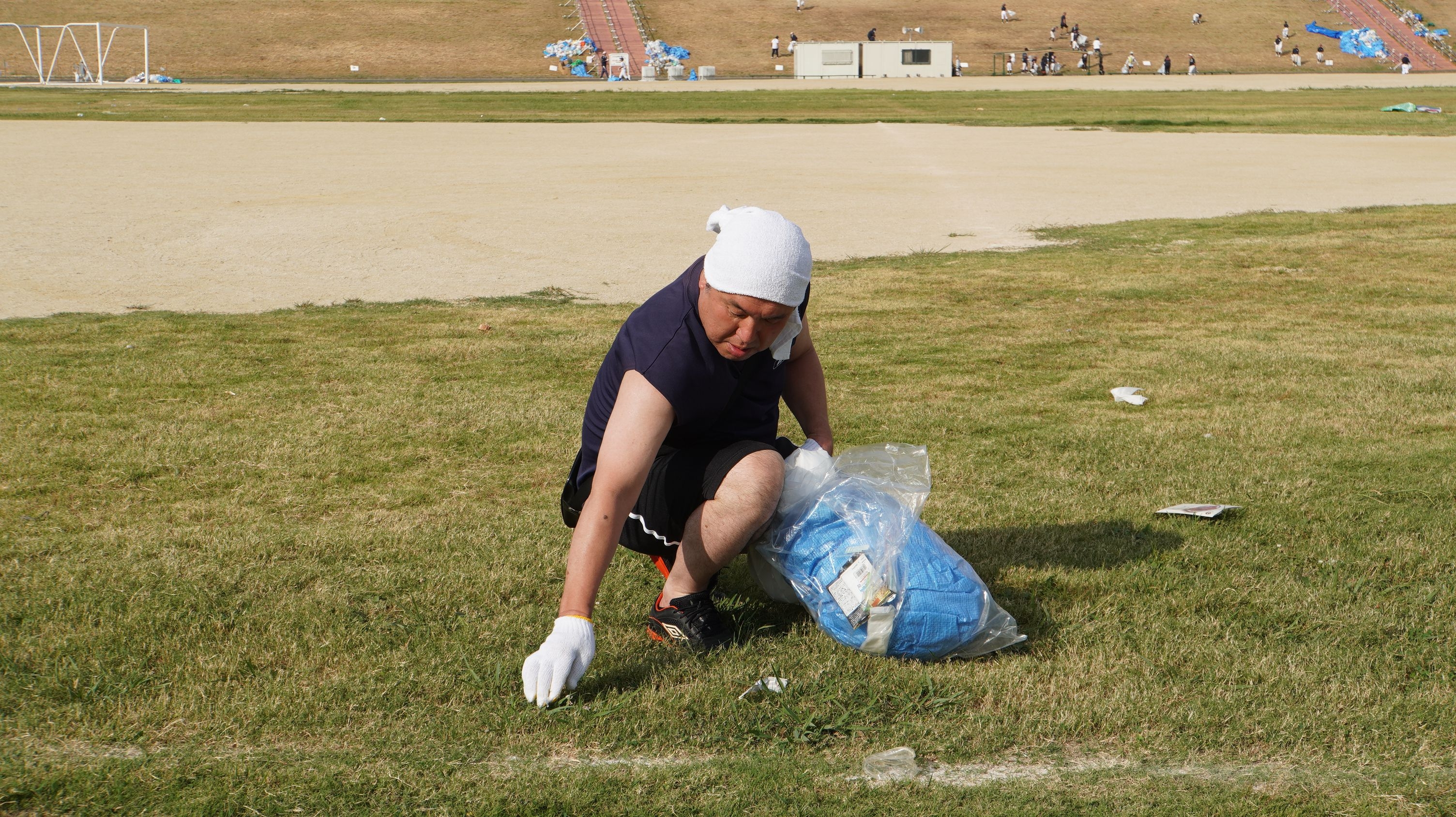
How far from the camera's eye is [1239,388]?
6.76 meters

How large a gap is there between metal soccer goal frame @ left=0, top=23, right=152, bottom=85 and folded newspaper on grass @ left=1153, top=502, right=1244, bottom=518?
52.1 meters

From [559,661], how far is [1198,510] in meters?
2.75

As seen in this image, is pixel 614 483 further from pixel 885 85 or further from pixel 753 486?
pixel 885 85

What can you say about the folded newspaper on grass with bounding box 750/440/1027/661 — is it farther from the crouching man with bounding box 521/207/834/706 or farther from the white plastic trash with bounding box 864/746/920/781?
the white plastic trash with bounding box 864/746/920/781

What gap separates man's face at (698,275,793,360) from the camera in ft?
10.4

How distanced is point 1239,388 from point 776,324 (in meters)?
4.37

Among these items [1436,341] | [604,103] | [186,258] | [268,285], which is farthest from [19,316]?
[604,103]

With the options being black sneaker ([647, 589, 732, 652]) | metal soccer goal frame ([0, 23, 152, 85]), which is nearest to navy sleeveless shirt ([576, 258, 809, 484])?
black sneaker ([647, 589, 732, 652])

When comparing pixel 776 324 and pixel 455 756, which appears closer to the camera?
pixel 455 756

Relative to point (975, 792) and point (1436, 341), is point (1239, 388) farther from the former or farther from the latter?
point (975, 792)

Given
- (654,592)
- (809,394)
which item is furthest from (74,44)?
(809,394)

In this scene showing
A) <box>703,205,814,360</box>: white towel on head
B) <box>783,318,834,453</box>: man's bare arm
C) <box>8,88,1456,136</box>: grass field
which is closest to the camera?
<box>703,205,814,360</box>: white towel on head

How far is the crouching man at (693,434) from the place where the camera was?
316cm

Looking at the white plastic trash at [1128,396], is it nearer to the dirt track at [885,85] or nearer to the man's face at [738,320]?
the man's face at [738,320]
